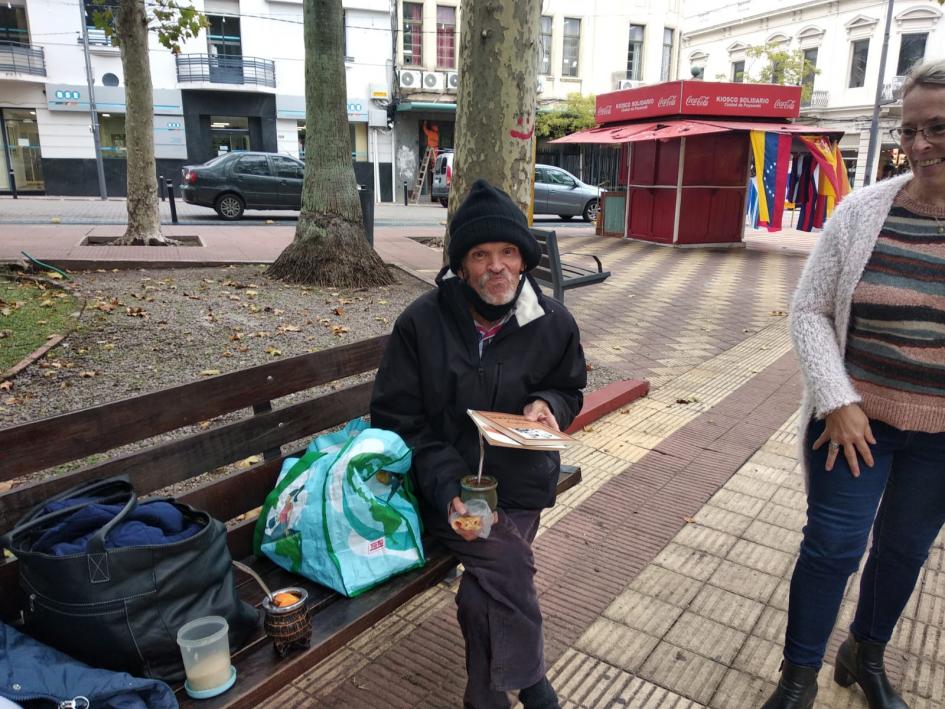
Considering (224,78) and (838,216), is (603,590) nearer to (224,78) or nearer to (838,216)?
(838,216)

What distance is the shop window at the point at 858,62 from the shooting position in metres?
37.3

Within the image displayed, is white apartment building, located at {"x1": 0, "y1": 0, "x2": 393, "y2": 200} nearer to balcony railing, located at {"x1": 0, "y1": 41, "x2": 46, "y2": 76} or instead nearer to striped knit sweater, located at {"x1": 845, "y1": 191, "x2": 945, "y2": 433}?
balcony railing, located at {"x1": 0, "y1": 41, "x2": 46, "y2": 76}

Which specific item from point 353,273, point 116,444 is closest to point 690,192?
point 353,273

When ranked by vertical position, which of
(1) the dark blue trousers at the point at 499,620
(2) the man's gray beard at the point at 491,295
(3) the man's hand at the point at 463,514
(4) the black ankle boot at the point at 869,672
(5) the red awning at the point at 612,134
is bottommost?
(4) the black ankle boot at the point at 869,672

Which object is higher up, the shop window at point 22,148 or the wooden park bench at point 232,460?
the shop window at point 22,148

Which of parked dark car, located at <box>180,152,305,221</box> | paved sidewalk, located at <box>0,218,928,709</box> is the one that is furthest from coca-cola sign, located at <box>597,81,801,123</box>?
paved sidewalk, located at <box>0,218,928,709</box>

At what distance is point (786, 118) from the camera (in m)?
14.6

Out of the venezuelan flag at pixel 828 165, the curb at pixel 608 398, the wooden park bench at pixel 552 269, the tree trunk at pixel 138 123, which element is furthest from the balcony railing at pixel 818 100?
the curb at pixel 608 398

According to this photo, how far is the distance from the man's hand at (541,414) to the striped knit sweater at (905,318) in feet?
2.89

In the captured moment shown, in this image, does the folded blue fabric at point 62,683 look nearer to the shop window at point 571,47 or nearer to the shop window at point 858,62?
the shop window at point 571,47

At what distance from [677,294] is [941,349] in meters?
7.73

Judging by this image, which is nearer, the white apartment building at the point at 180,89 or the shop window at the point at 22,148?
the white apartment building at the point at 180,89

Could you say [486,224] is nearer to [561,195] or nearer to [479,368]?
[479,368]

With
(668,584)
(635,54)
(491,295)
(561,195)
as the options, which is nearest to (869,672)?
(668,584)
